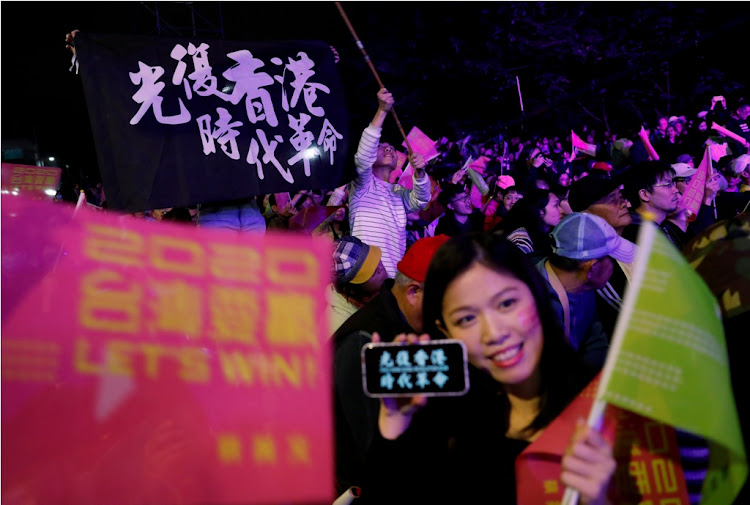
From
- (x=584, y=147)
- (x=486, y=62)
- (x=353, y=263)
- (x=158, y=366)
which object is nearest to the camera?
(x=158, y=366)

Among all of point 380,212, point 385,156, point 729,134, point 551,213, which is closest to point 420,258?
point 380,212

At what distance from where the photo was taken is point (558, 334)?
1869 mm

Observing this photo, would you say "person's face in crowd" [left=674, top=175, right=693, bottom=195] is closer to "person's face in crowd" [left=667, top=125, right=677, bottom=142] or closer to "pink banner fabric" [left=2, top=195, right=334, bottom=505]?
"pink banner fabric" [left=2, top=195, right=334, bottom=505]

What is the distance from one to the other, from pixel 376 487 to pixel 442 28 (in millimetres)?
14738

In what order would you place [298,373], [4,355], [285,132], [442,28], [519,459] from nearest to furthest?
[519,459]
[4,355]
[298,373]
[285,132]
[442,28]

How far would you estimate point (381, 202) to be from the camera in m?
5.19

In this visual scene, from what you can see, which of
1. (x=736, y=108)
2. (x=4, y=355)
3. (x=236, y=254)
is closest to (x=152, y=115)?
(x=236, y=254)

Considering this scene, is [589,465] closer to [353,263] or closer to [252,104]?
[353,263]

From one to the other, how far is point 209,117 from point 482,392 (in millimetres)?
2987

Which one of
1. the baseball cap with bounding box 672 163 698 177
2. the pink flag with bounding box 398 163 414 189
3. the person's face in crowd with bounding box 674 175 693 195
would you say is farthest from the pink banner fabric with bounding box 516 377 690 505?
the pink flag with bounding box 398 163 414 189

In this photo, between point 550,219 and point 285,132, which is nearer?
point 285,132

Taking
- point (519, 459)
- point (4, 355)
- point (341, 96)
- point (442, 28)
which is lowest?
point (519, 459)

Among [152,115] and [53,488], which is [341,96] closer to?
[152,115]

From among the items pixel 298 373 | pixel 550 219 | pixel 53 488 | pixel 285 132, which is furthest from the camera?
pixel 550 219
